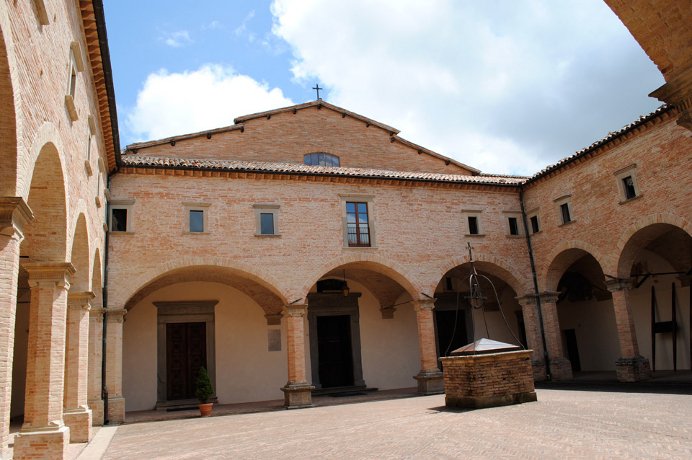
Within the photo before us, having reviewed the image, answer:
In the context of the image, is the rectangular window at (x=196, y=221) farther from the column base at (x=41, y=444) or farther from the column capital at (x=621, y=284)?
the column capital at (x=621, y=284)

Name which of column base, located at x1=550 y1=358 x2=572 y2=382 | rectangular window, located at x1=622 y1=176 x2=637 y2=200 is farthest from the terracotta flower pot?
rectangular window, located at x1=622 y1=176 x2=637 y2=200

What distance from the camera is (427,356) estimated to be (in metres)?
16.3

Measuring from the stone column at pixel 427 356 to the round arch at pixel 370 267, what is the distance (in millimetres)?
481

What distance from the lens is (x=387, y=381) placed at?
1912 centimetres

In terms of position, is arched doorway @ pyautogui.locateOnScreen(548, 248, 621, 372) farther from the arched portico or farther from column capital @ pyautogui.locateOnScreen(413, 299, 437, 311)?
column capital @ pyautogui.locateOnScreen(413, 299, 437, 311)

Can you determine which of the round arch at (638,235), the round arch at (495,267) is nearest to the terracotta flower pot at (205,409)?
the round arch at (495,267)

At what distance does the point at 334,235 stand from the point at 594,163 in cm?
791

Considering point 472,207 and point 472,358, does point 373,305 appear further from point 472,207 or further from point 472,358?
point 472,358

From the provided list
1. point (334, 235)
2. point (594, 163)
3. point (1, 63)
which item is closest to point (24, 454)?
point (1, 63)

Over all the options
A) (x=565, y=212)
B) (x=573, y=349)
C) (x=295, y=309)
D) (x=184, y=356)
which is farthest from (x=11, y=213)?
(x=573, y=349)

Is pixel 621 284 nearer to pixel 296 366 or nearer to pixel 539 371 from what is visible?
pixel 539 371

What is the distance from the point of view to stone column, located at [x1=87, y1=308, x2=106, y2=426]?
41.4 ft

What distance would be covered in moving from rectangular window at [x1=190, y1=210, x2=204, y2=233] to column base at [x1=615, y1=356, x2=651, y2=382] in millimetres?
12281

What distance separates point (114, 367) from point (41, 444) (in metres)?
6.18
